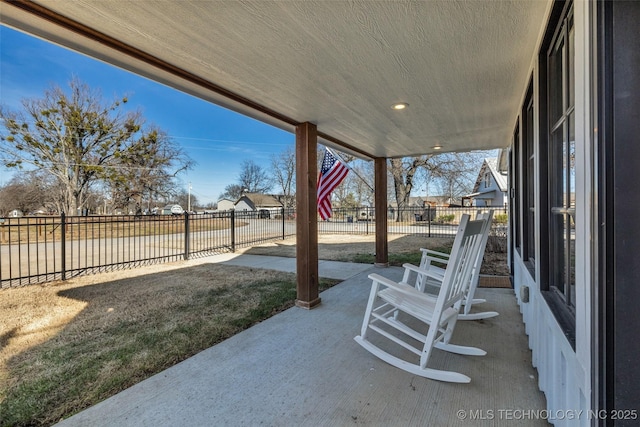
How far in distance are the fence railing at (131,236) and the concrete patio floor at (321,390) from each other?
436 centimetres

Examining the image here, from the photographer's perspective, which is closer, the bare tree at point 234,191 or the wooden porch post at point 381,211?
the wooden porch post at point 381,211

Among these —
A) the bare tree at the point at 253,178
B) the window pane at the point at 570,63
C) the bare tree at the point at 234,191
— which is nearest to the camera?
the window pane at the point at 570,63

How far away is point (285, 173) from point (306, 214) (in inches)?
1176

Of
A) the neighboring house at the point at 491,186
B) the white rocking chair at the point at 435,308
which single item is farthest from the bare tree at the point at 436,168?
the white rocking chair at the point at 435,308

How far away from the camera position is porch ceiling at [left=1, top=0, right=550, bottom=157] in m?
1.51

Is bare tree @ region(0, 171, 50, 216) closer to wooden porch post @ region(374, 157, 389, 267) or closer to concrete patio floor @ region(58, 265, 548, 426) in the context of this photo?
wooden porch post @ region(374, 157, 389, 267)

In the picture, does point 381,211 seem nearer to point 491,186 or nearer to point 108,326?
point 108,326

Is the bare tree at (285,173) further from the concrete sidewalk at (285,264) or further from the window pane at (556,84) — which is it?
the window pane at (556,84)

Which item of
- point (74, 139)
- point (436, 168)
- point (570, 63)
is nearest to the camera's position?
point (570, 63)

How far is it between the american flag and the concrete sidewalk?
1038mm

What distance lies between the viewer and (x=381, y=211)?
5781 mm

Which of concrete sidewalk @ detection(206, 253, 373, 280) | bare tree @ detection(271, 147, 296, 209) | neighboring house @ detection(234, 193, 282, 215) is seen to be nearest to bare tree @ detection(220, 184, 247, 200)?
neighboring house @ detection(234, 193, 282, 215)

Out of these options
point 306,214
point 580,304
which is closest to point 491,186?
point 306,214

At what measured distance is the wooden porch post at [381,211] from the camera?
5699mm
